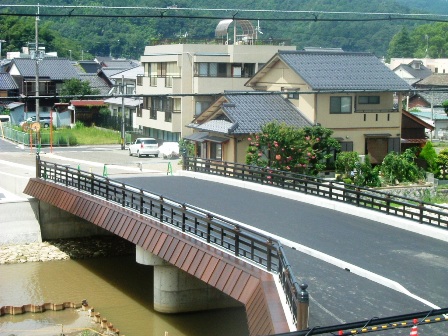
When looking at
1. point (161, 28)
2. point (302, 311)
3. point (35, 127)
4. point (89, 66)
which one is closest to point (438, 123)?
point (35, 127)

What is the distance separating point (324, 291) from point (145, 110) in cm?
4549

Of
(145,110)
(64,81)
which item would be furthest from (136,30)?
(145,110)

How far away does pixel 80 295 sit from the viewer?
23.8m

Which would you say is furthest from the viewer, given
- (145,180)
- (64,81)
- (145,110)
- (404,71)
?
(404,71)

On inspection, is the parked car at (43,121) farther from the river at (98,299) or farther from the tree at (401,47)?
the tree at (401,47)

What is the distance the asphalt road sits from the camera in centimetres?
1315

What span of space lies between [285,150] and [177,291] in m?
14.9

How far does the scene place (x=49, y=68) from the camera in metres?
69.8

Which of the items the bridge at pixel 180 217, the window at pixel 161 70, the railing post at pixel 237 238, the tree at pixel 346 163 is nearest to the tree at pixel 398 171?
the tree at pixel 346 163

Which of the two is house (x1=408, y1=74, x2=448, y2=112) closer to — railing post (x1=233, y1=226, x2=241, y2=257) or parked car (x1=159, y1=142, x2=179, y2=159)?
parked car (x1=159, y1=142, x2=179, y2=159)

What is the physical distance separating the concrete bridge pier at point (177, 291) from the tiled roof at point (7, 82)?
4961cm

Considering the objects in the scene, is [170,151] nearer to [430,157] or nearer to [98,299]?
[430,157]

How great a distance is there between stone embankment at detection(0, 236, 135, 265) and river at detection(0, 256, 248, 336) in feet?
1.43

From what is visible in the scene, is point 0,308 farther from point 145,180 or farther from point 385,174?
point 385,174
